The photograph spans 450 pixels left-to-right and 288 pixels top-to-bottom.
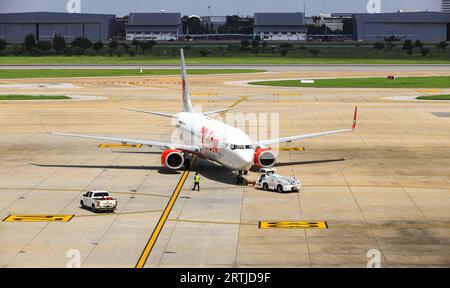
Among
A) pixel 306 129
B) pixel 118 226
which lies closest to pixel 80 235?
pixel 118 226

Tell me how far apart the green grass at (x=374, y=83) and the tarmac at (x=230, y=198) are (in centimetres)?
4829

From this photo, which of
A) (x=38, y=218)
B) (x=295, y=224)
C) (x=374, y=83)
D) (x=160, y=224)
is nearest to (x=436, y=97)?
(x=374, y=83)

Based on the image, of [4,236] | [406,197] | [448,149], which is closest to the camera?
[4,236]

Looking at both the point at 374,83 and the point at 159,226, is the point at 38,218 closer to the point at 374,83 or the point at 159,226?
the point at 159,226

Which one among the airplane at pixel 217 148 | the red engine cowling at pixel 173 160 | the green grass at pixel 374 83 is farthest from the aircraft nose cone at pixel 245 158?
the green grass at pixel 374 83

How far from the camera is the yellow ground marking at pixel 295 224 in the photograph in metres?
52.0

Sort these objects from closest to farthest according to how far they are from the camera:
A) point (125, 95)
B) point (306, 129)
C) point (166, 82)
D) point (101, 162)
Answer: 1. point (101, 162)
2. point (306, 129)
3. point (125, 95)
4. point (166, 82)

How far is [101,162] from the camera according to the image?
78.3 meters

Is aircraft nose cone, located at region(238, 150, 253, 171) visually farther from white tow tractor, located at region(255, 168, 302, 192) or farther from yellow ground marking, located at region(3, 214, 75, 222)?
yellow ground marking, located at region(3, 214, 75, 222)

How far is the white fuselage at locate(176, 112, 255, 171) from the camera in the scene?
64625mm

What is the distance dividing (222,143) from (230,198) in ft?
21.4

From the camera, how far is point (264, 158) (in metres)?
69.9
